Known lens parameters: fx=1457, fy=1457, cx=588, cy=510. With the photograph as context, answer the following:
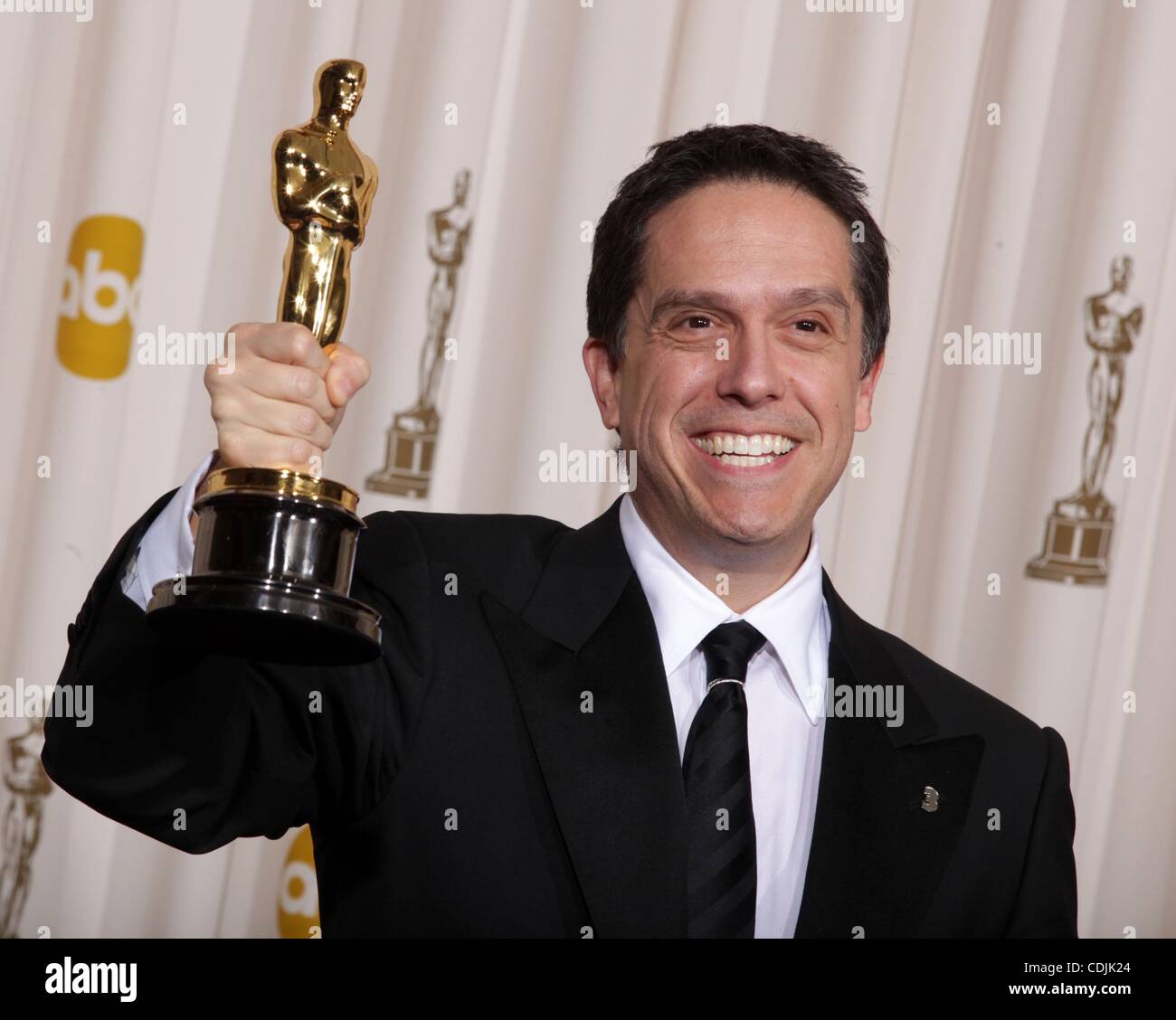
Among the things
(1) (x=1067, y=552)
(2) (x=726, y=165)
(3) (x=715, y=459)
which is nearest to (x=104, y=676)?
(3) (x=715, y=459)

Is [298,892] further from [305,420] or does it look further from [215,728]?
[305,420]

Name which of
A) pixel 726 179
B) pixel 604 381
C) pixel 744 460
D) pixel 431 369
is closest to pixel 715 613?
pixel 744 460

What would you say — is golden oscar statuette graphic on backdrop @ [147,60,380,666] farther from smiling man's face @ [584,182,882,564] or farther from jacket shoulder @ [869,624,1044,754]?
jacket shoulder @ [869,624,1044,754]

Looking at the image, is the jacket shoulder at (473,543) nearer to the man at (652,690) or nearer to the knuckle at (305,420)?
the man at (652,690)

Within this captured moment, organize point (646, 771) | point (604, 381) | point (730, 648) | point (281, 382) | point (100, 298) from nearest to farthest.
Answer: point (281, 382)
point (646, 771)
point (730, 648)
point (604, 381)
point (100, 298)

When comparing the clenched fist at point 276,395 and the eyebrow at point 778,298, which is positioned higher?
the eyebrow at point 778,298

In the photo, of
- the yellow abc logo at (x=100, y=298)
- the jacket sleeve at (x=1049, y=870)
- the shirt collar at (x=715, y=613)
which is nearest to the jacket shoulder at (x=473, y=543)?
the shirt collar at (x=715, y=613)

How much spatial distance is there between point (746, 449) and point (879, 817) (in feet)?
1.39

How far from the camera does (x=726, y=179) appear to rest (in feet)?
5.69

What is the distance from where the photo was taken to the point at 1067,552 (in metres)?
2.79

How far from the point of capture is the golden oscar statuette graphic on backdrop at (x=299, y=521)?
1118 millimetres

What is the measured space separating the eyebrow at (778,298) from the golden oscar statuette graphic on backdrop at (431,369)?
101 cm

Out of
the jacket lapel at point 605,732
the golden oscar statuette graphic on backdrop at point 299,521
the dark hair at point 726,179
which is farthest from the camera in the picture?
the dark hair at point 726,179
